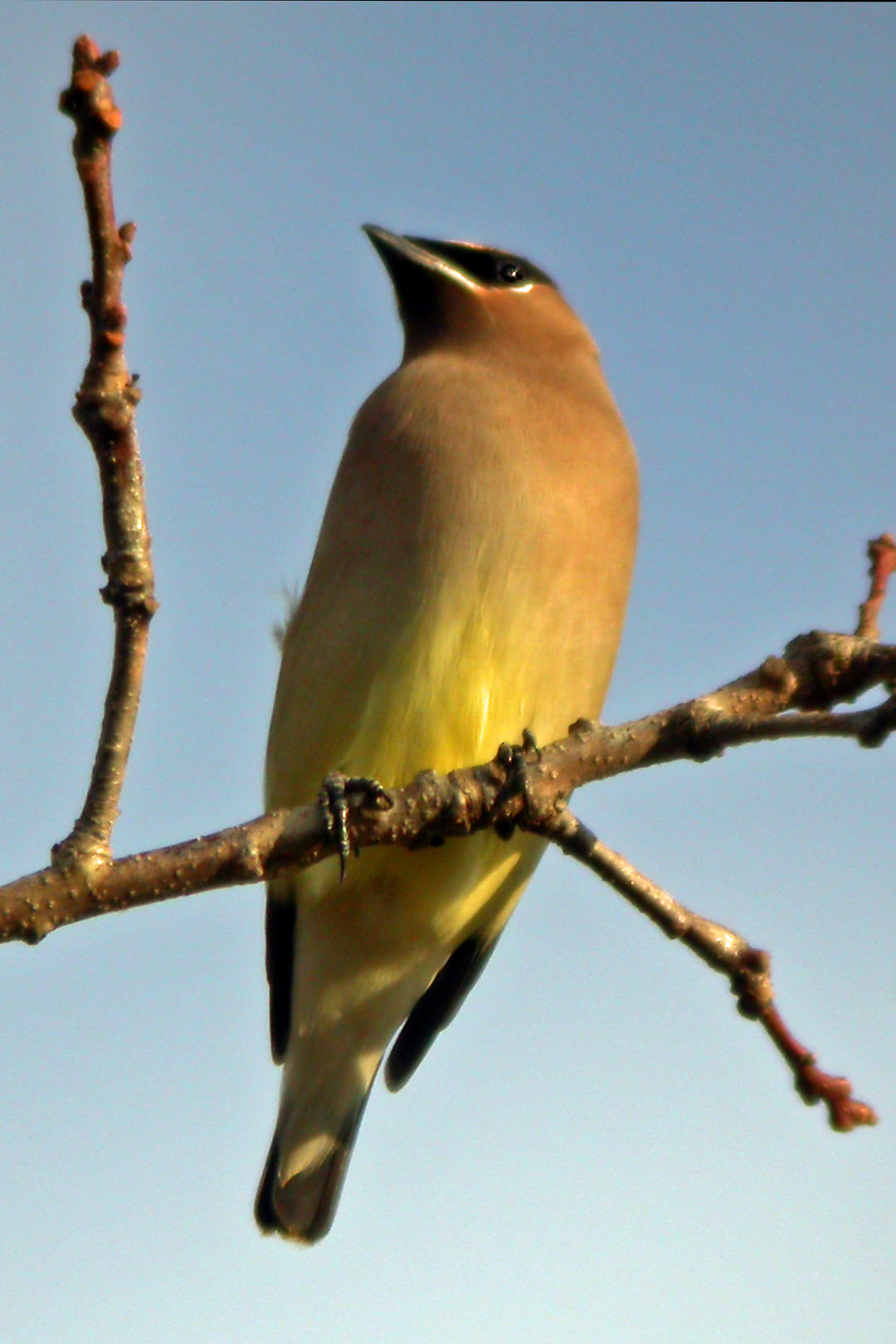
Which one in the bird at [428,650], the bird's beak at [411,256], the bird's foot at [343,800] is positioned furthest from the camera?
the bird's beak at [411,256]

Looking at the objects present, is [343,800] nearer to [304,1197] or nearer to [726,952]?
[726,952]

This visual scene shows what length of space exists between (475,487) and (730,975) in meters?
1.63

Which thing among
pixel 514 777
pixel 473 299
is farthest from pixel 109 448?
pixel 473 299

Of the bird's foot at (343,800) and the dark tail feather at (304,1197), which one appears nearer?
the bird's foot at (343,800)

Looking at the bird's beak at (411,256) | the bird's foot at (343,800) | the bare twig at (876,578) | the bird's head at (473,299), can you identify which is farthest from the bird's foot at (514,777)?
the bird's beak at (411,256)

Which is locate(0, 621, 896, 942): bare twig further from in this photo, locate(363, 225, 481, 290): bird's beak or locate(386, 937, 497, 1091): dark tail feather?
locate(363, 225, 481, 290): bird's beak

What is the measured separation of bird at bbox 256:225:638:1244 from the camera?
3.65 meters

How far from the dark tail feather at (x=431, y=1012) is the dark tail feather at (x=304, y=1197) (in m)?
0.27

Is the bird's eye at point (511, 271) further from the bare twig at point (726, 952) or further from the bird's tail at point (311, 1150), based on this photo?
the bare twig at point (726, 952)

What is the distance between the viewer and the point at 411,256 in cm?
484

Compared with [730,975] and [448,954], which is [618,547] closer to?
[448,954]

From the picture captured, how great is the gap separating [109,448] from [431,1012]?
297 cm

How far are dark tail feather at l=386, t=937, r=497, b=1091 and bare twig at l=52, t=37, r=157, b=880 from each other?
7.82 ft

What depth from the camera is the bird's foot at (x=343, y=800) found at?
260cm
